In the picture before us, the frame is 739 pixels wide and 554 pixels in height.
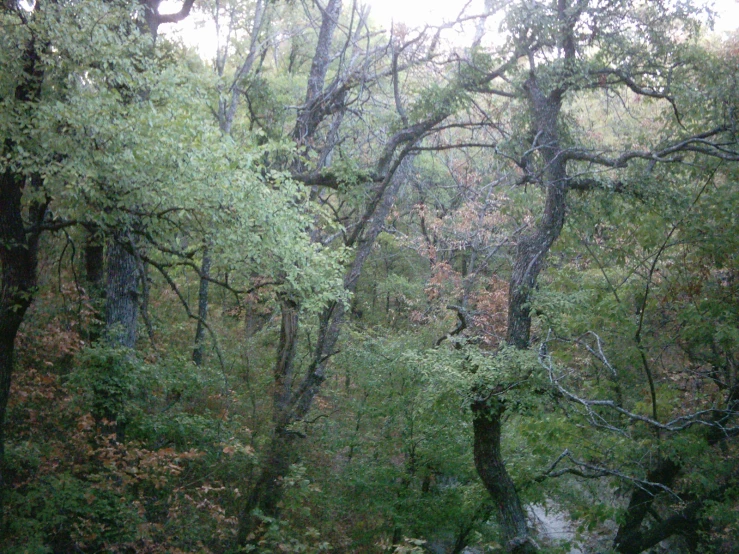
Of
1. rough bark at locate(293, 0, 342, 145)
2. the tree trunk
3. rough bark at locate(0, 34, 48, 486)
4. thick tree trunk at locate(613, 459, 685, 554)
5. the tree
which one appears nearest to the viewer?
rough bark at locate(0, 34, 48, 486)

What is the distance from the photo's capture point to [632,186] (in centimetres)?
856

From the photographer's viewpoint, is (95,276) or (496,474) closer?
(496,474)

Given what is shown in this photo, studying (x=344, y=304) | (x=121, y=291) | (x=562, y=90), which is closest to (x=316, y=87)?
(x=344, y=304)

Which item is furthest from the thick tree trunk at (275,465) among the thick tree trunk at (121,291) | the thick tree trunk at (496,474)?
the thick tree trunk at (496,474)

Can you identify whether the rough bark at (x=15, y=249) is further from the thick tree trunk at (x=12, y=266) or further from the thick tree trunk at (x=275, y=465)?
the thick tree trunk at (x=275, y=465)

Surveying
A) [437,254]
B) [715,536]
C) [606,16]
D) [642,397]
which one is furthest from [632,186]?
[437,254]

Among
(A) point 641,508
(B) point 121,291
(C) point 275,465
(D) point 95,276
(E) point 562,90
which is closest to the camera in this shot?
(E) point 562,90

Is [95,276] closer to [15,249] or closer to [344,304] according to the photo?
[344,304]

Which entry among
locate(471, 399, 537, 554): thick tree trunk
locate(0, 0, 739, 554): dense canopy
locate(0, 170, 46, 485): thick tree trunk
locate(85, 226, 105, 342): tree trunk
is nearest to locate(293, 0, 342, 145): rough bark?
locate(0, 0, 739, 554): dense canopy

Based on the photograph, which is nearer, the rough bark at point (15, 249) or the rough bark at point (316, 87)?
the rough bark at point (15, 249)

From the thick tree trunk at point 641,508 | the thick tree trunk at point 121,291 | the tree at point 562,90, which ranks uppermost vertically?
the tree at point 562,90

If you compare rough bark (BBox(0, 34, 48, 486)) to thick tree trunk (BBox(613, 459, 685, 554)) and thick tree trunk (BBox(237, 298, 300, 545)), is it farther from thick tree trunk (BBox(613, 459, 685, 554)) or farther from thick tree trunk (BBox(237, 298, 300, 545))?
thick tree trunk (BBox(613, 459, 685, 554))

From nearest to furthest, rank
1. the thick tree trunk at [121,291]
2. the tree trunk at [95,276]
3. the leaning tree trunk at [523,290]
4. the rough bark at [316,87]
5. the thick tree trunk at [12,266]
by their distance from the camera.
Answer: the thick tree trunk at [12,266]
the leaning tree trunk at [523,290]
the thick tree trunk at [121,291]
the rough bark at [316,87]
the tree trunk at [95,276]

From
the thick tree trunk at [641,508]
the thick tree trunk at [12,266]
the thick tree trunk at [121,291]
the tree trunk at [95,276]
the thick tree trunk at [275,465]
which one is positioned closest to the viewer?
the thick tree trunk at [12,266]
